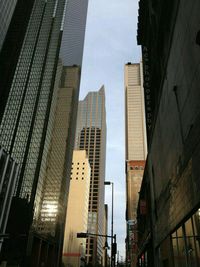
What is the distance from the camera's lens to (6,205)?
203ft

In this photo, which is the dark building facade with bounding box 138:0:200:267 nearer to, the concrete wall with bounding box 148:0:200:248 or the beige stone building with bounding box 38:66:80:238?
the concrete wall with bounding box 148:0:200:248

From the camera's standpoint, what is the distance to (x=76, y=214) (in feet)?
531

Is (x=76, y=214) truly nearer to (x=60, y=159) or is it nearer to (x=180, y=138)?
(x=60, y=159)

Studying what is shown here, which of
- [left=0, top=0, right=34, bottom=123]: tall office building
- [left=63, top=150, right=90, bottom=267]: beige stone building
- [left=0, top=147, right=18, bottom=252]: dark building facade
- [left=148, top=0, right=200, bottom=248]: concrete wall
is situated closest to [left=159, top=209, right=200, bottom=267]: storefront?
[left=148, top=0, right=200, bottom=248]: concrete wall

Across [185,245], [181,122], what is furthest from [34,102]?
[185,245]

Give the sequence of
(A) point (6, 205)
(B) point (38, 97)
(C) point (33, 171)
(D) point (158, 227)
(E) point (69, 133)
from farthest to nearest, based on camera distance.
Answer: (E) point (69, 133) → (B) point (38, 97) → (C) point (33, 171) → (A) point (6, 205) → (D) point (158, 227)

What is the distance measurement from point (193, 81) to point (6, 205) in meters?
59.0

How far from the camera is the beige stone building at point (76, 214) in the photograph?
150 meters

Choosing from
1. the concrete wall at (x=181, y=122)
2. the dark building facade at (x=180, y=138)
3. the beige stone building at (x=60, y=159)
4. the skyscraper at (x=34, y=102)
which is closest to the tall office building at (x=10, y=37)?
the skyscraper at (x=34, y=102)

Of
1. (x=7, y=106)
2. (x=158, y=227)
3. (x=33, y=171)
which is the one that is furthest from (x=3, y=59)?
(x=158, y=227)

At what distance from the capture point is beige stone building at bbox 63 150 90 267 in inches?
5915

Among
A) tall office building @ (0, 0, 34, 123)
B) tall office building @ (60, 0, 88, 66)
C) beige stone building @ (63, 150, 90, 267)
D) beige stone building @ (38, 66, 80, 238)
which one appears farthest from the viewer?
tall office building @ (60, 0, 88, 66)

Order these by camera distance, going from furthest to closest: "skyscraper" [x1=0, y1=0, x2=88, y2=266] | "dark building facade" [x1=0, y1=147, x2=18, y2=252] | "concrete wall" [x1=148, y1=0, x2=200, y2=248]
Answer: "skyscraper" [x1=0, y1=0, x2=88, y2=266]
"dark building facade" [x1=0, y1=147, x2=18, y2=252]
"concrete wall" [x1=148, y1=0, x2=200, y2=248]

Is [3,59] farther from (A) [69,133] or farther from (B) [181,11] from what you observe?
(B) [181,11]
